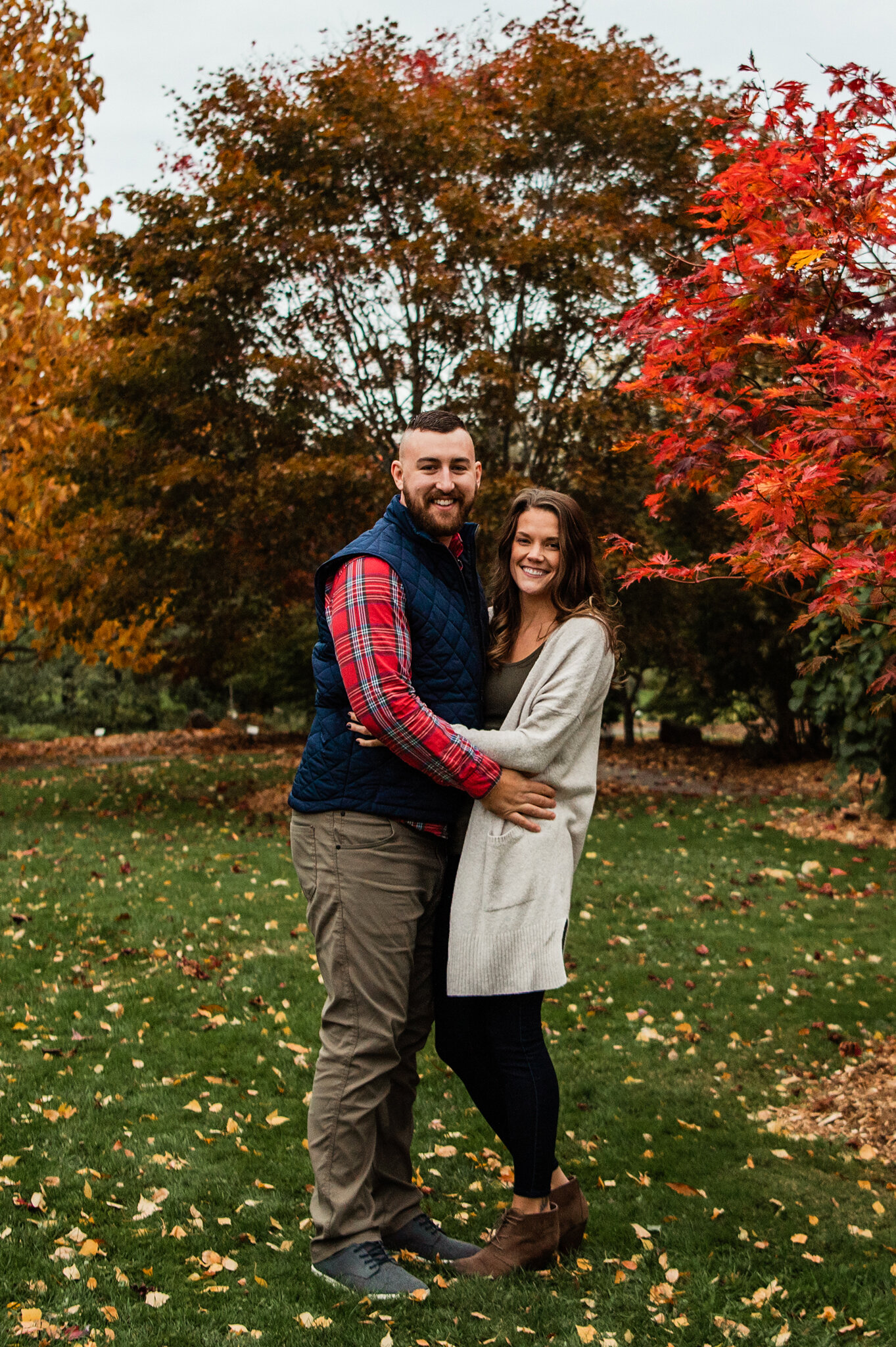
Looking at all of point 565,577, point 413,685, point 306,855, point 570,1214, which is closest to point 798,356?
point 565,577

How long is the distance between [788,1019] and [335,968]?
326 cm

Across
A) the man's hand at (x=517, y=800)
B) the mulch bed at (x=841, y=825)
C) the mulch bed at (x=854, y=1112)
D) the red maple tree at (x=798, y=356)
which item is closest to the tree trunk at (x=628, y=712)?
the mulch bed at (x=841, y=825)

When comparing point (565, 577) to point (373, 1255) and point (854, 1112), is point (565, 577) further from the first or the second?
point (854, 1112)

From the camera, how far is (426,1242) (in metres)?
3.03

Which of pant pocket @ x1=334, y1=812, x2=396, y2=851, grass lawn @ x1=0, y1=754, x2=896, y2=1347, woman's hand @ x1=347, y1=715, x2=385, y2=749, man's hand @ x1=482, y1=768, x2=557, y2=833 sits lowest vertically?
grass lawn @ x1=0, y1=754, x2=896, y2=1347

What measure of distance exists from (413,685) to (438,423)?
2.33 ft

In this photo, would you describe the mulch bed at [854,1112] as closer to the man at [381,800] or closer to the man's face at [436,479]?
the man at [381,800]

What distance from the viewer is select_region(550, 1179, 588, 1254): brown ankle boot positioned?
9.80 ft

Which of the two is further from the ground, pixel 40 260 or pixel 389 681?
pixel 40 260

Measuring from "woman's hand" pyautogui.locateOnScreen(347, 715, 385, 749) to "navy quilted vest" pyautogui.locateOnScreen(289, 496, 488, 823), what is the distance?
21 millimetres

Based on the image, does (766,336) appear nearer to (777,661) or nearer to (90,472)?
(90,472)

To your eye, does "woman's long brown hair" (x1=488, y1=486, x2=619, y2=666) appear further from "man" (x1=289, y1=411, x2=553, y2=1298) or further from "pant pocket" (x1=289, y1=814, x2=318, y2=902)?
"pant pocket" (x1=289, y1=814, x2=318, y2=902)

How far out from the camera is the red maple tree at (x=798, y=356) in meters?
3.07

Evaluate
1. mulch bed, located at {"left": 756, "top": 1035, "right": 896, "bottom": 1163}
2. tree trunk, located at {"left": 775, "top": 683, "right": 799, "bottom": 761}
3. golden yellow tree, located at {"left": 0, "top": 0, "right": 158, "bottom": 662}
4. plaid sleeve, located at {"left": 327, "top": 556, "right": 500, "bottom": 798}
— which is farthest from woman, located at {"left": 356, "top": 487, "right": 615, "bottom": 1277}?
tree trunk, located at {"left": 775, "top": 683, "right": 799, "bottom": 761}
